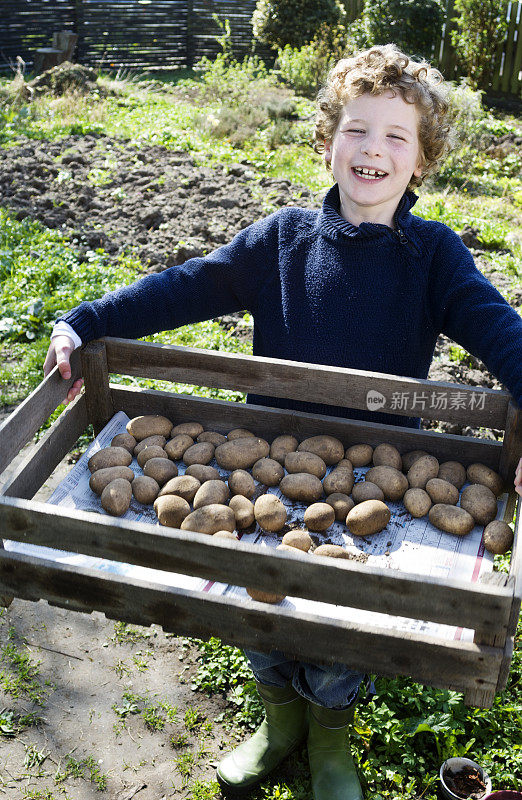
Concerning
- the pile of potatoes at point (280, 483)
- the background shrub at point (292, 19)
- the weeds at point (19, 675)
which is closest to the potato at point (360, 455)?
the pile of potatoes at point (280, 483)

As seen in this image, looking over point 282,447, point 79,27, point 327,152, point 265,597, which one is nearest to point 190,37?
point 79,27

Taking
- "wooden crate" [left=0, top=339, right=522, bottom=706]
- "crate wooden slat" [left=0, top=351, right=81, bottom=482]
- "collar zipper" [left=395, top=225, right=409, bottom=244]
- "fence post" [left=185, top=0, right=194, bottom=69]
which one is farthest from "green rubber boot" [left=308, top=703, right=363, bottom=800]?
"fence post" [left=185, top=0, right=194, bottom=69]

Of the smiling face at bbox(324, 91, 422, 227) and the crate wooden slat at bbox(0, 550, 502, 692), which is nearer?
the crate wooden slat at bbox(0, 550, 502, 692)

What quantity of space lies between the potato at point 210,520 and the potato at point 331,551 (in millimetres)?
217

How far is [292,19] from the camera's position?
1442 centimetres

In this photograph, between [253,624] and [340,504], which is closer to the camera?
[253,624]

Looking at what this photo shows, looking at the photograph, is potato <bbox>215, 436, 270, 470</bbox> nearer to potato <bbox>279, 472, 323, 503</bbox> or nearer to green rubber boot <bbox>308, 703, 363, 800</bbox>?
potato <bbox>279, 472, 323, 503</bbox>

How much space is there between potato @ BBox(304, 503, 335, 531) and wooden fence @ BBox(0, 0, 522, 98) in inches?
544

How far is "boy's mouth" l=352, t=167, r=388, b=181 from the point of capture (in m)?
2.22

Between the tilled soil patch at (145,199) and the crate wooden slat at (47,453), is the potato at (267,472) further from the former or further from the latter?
the tilled soil patch at (145,199)

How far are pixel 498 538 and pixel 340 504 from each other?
0.38 m

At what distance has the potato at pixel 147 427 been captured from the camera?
217cm

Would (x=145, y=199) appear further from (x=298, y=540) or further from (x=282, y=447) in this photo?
(x=298, y=540)

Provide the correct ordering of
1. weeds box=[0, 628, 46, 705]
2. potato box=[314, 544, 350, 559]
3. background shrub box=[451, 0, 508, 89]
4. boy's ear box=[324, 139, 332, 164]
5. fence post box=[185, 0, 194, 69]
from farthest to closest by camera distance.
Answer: fence post box=[185, 0, 194, 69]
background shrub box=[451, 0, 508, 89]
weeds box=[0, 628, 46, 705]
boy's ear box=[324, 139, 332, 164]
potato box=[314, 544, 350, 559]
